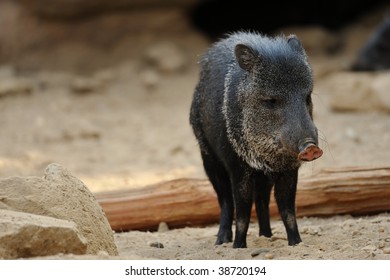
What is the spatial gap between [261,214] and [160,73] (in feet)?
22.9

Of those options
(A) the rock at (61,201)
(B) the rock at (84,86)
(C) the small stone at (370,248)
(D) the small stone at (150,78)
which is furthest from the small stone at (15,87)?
(C) the small stone at (370,248)

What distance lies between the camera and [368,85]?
999 centimetres

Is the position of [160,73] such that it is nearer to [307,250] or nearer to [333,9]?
[333,9]

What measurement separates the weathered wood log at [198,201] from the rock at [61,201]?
1408 millimetres

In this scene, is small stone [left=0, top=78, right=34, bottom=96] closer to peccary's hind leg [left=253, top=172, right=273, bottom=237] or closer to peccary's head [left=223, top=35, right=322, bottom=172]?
peccary's hind leg [left=253, top=172, right=273, bottom=237]

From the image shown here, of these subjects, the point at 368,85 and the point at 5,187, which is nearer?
the point at 5,187

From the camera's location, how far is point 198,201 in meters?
6.00

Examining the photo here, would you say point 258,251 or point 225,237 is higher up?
point 258,251

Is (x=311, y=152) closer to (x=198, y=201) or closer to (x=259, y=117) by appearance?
(x=259, y=117)

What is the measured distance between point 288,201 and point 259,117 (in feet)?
1.92

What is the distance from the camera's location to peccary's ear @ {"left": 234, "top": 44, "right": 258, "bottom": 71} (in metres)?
4.87

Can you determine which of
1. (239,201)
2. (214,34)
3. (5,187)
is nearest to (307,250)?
(239,201)

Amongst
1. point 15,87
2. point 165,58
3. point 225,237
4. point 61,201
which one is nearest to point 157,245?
point 225,237

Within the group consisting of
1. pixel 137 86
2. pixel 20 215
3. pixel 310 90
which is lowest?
pixel 137 86
